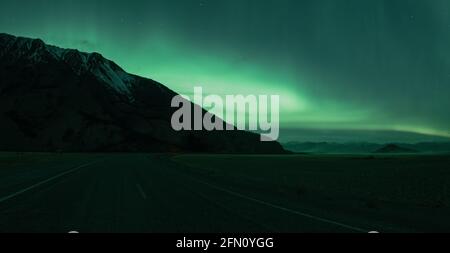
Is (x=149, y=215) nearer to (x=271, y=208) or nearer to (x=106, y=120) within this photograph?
(x=271, y=208)

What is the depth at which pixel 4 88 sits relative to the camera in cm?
19888

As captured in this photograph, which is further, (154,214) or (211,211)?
(211,211)

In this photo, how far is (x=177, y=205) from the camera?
13.2 meters

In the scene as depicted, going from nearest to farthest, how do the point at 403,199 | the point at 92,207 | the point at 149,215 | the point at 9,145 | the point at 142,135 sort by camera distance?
the point at 149,215
the point at 92,207
the point at 403,199
the point at 9,145
the point at 142,135

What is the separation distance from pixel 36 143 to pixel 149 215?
558 feet

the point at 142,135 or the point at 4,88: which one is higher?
the point at 4,88

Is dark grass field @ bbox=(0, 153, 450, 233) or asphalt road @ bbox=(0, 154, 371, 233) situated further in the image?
dark grass field @ bbox=(0, 153, 450, 233)

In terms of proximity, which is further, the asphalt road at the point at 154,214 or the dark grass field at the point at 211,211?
the dark grass field at the point at 211,211
